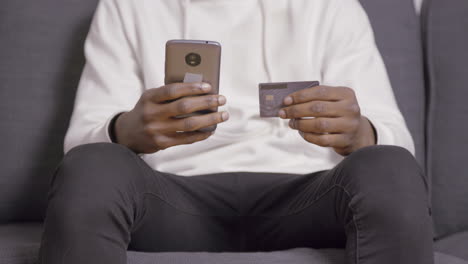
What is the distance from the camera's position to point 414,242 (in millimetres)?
755

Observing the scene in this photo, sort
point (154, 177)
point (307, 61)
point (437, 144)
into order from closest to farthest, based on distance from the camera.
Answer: point (154, 177) < point (307, 61) < point (437, 144)

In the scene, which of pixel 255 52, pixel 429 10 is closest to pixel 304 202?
pixel 255 52

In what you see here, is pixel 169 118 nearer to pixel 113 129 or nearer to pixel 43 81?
pixel 113 129

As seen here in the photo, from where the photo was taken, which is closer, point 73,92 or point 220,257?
point 220,257

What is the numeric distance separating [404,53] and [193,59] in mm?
703

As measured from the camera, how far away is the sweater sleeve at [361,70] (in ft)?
3.84

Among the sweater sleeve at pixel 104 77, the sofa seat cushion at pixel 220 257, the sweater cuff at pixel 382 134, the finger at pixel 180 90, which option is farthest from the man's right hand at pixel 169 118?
the sweater cuff at pixel 382 134

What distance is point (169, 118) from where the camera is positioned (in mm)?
980

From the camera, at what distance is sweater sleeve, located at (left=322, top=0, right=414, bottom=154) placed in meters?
1.17

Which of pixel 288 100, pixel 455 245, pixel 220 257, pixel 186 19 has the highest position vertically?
pixel 186 19

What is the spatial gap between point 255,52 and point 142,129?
0.37 metres

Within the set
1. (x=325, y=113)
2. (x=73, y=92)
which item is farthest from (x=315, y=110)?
(x=73, y=92)

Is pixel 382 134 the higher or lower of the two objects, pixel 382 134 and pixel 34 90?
the lower

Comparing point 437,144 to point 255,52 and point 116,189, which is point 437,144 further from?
point 116,189
